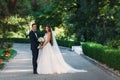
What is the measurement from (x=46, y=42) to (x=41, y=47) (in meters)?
0.31

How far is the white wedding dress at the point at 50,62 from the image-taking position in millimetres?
18547

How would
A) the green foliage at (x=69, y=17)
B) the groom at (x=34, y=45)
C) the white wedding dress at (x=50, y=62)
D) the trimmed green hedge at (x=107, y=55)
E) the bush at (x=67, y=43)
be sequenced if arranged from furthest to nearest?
the bush at (x=67, y=43), the green foliage at (x=69, y=17), the white wedding dress at (x=50, y=62), the groom at (x=34, y=45), the trimmed green hedge at (x=107, y=55)

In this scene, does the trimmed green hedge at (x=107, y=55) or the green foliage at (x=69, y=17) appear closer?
the trimmed green hedge at (x=107, y=55)

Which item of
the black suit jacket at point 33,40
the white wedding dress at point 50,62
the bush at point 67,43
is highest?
the black suit jacket at point 33,40

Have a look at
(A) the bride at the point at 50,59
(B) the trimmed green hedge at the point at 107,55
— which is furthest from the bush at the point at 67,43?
(A) the bride at the point at 50,59

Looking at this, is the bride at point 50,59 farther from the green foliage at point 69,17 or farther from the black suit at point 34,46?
the green foliage at point 69,17

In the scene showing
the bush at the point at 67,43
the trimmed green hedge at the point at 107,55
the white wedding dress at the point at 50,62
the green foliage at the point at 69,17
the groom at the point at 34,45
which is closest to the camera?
the trimmed green hedge at the point at 107,55

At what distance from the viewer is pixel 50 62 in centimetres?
1884

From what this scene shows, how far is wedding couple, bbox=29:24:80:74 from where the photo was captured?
1836 centimetres

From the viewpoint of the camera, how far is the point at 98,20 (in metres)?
32.7

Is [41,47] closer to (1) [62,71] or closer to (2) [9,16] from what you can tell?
(1) [62,71]

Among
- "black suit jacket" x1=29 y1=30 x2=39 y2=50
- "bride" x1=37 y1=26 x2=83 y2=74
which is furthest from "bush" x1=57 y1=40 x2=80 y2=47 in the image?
"black suit jacket" x1=29 y1=30 x2=39 y2=50

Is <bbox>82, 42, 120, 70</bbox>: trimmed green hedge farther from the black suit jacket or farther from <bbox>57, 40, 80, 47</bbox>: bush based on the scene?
<bbox>57, 40, 80, 47</bbox>: bush

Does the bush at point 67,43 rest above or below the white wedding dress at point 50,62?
below
